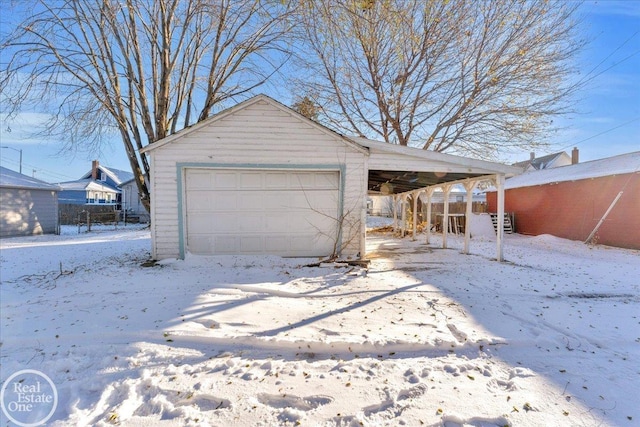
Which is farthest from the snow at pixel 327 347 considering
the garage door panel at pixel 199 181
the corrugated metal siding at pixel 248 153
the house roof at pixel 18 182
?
the house roof at pixel 18 182

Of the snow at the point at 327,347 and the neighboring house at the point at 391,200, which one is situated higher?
the neighboring house at the point at 391,200

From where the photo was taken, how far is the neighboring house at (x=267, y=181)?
24.5 ft

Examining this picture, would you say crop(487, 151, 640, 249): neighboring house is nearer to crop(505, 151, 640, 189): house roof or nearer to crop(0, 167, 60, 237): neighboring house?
crop(505, 151, 640, 189): house roof

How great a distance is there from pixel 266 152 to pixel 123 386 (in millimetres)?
5861

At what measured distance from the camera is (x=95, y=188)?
3070cm

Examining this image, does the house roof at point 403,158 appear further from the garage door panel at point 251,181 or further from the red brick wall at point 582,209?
the red brick wall at point 582,209

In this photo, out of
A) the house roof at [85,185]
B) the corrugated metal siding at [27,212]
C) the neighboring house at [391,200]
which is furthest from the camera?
the neighboring house at [391,200]

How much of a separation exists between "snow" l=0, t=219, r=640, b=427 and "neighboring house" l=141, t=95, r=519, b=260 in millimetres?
1575

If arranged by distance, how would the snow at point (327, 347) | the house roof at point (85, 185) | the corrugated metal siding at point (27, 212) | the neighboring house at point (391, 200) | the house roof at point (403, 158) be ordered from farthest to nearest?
1. the neighboring house at point (391, 200)
2. the house roof at point (85, 185)
3. the corrugated metal siding at point (27, 212)
4. the house roof at point (403, 158)
5. the snow at point (327, 347)

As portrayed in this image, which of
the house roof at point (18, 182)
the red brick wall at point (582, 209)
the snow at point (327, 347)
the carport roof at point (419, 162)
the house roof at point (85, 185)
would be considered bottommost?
the snow at point (327, 347)

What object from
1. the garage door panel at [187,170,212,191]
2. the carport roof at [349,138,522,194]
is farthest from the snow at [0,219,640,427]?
the carport roof at [349,138,522,194]

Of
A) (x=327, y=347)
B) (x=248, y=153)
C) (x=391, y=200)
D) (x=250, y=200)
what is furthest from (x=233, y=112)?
(x=391, y=200)

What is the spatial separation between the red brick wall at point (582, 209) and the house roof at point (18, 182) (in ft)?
78.5

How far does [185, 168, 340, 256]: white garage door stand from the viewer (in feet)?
25.2
